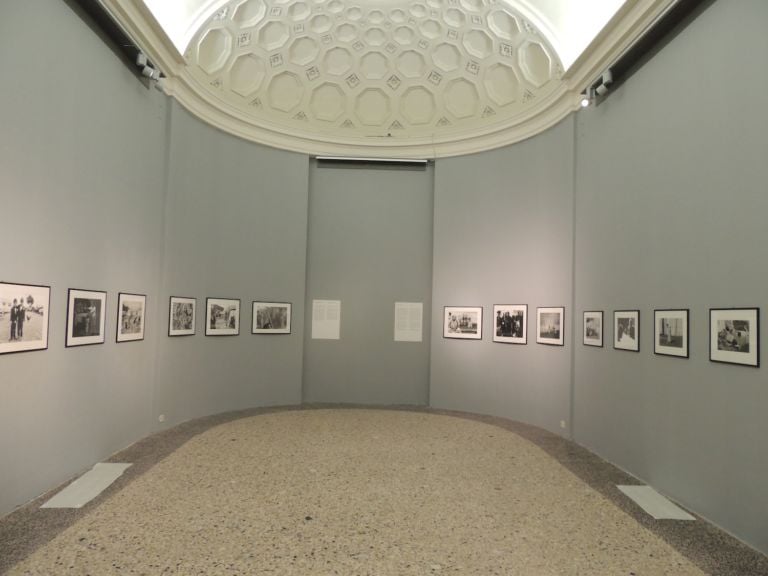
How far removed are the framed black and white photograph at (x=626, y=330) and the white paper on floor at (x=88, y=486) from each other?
802 cm

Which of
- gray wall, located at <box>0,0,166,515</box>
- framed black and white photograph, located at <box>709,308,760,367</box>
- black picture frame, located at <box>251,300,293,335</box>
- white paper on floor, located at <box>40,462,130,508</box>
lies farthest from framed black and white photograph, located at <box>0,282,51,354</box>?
framed black and white photograph, located at <box>709,308,760,367</box>

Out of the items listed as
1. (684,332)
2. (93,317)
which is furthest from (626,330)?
(93,317)

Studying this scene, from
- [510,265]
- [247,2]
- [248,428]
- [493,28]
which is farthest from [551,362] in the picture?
[247,2]

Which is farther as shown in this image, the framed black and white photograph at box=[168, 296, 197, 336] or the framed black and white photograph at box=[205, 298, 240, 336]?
the framed black and white photograph at box=[205, 298, 240, 336]

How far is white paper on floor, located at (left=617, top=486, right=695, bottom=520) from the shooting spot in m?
6.18

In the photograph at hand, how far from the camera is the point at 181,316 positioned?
10.8 metres

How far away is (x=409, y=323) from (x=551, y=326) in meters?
4.38

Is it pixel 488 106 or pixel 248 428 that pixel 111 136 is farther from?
pixel 488 106

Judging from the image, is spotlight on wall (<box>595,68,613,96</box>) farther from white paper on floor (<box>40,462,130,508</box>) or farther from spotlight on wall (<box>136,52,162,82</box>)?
white paper on floor (<box>40,462,130,508</box>)

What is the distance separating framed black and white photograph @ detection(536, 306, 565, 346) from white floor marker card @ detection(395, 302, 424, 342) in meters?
3.72

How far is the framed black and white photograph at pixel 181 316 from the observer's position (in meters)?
10.5

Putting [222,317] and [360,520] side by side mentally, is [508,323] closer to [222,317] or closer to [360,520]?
[222,317]

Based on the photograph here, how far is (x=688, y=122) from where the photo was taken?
22.4ft

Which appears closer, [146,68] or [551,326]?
[146,68]
